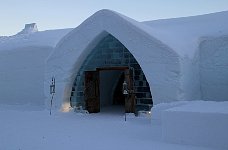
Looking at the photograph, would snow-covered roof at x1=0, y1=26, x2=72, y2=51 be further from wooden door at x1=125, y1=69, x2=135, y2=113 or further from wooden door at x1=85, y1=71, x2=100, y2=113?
wooden door at x1=125, y1=69, x2=135, y2=113

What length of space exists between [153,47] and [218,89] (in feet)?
11.1

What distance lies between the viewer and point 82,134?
7734 mm

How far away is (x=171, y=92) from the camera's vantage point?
9867 millimetres

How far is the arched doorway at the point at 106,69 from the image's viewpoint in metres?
11.3

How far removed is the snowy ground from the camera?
20.9 ft

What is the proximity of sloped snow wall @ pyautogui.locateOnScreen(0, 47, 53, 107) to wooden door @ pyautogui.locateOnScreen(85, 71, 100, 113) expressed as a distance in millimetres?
4119

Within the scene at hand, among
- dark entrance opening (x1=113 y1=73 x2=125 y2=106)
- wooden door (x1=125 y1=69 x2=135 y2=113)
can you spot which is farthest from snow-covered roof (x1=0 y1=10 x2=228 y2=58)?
dark entrance opening (x1=113 y1=73 x2=125 y2=106)

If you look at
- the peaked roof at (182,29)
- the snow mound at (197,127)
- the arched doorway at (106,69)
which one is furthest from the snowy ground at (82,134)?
the peaked roof at (182,29)

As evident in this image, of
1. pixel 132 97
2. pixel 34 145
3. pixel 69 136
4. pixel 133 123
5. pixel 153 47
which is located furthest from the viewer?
pixel 132 97

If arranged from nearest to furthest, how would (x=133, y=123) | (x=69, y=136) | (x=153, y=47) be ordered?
(x=69, y=136)
(x=133, y=123)
(x=153, y=47)

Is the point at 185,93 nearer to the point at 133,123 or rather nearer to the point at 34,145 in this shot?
the point at 133,123

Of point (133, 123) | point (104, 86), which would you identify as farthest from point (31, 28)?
point (133, 123)

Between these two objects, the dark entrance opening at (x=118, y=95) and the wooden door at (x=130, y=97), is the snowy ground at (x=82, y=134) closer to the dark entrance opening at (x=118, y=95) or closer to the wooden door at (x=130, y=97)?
the wooden door at (x=130, y=97)

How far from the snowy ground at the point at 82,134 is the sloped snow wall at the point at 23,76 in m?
5.55
